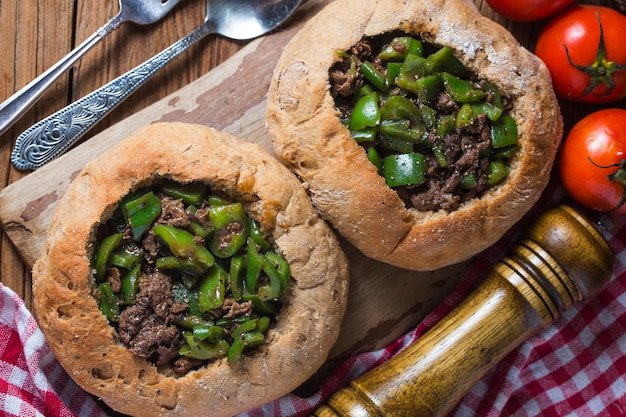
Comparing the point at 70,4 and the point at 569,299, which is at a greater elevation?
the point at 70,4

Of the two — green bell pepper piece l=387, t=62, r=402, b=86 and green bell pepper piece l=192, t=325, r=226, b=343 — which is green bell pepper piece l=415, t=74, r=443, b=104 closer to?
green bell pepper piece l=387, t=62, r=402, b=86

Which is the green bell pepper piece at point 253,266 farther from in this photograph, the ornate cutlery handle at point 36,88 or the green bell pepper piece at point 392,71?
the ornate cutlery handle at point 36,88

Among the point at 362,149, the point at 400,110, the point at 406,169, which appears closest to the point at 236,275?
the point at 362,149

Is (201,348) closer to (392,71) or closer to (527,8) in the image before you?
(392,71)

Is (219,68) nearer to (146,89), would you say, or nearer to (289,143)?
(146,89)

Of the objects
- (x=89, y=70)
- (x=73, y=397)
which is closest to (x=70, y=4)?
(x=89, y=70)

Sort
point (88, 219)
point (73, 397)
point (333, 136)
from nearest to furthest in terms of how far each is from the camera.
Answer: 1. point (88, 219)
2. point (333, 136)
3. point (73, 397)
